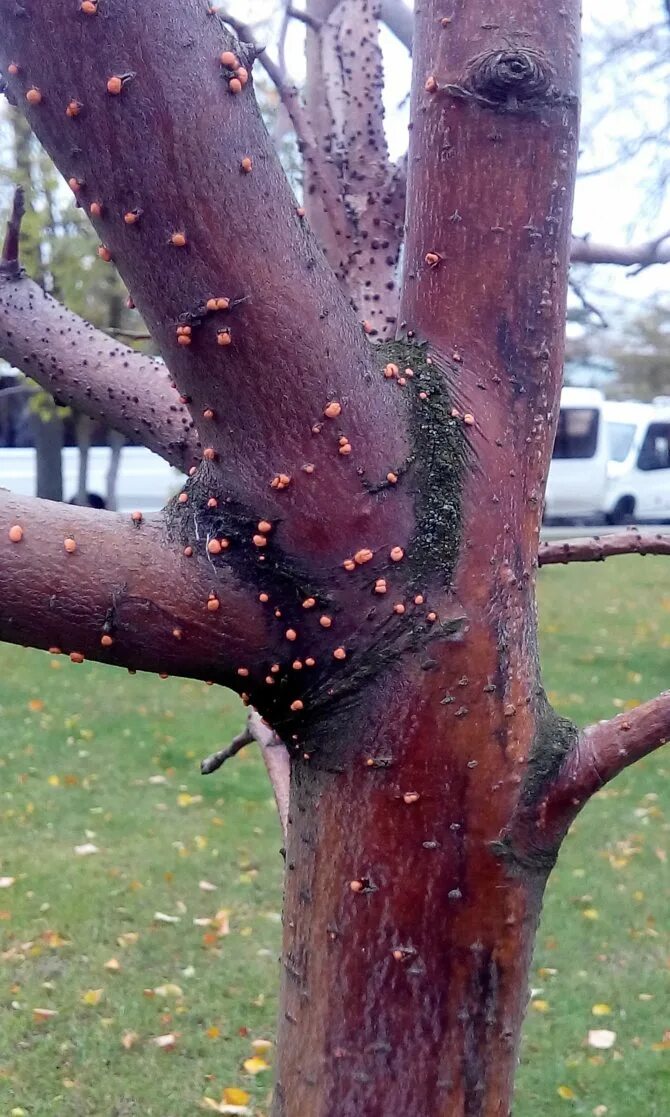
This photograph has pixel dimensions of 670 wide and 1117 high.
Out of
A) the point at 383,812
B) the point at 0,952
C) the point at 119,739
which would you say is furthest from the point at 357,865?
the point at 119,739

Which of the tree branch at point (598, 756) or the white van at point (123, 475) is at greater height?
the tree branch at point (598, 756)

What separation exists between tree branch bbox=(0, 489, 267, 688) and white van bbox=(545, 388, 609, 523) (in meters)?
22.1

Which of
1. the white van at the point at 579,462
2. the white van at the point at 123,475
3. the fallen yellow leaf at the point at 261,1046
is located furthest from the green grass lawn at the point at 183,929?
the white van at the point at 579,462

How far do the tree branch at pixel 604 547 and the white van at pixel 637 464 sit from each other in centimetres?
2216

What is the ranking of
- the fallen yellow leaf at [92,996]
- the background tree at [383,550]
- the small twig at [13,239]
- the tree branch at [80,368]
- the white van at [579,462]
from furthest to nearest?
1. the white van at [579,462]
2. the fallen yellow leaf at [92,996]
3. the tree branch at [80,368]
4. the small twig at [13,239]
5. the background tree at [383,550]

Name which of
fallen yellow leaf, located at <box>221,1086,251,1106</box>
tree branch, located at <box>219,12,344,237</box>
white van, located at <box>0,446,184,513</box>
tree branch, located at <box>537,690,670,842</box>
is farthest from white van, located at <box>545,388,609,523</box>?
tree branch, located at <box>537,690,670,842</box>

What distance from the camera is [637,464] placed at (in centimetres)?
2425

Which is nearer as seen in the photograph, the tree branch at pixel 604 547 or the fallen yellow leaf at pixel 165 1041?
the tree branch at pixel 604 547

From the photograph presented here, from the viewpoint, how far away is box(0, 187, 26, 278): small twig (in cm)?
184

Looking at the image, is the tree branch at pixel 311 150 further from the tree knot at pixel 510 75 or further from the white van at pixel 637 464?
the white van at pixel 637 464

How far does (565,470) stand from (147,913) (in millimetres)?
19222

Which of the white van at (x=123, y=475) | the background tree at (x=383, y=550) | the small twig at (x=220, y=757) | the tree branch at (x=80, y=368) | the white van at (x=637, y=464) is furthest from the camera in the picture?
the white van at (x=637, y=464)

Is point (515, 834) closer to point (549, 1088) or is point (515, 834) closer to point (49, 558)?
point (49, 558)

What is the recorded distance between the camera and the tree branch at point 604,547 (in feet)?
6.29
